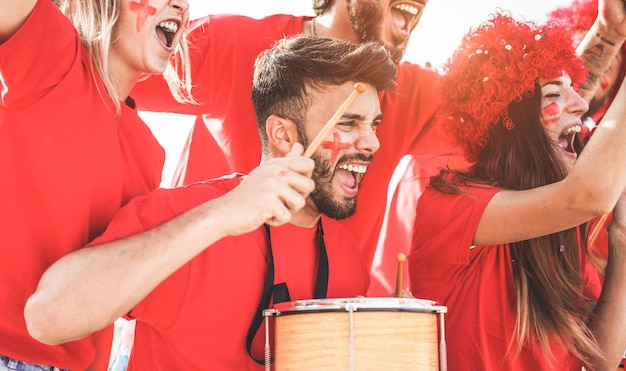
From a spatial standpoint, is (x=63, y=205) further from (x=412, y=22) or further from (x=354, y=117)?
(x=412, y=22)

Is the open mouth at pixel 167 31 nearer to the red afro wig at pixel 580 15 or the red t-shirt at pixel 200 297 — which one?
the red t-shirt at pixel 200 297

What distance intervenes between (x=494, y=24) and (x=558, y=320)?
4.06ft

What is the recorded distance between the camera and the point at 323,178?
2965 mm

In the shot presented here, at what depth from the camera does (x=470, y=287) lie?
3.11m

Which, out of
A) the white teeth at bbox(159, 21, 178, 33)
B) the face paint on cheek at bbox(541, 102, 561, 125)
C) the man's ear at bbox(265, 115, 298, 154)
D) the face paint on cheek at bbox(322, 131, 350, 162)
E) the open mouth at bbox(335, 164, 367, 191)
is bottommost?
the open mouth at bbox(335, 164, 367, 191)

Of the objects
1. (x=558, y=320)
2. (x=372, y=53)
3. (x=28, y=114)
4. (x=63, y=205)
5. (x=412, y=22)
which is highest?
(x=412, y=22)

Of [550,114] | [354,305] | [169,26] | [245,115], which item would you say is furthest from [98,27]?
[550,114]

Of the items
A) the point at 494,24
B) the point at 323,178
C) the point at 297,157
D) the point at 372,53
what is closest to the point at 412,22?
the point at 494,24

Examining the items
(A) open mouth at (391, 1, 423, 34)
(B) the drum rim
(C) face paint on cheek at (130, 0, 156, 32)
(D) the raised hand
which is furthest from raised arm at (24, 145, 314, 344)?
(A) open mouth at (391, 1, 423, 34)

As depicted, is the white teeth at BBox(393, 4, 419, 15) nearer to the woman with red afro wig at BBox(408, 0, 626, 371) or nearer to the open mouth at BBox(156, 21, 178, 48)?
the woman with red afro wig at BBox(408, 0, 626, 371)

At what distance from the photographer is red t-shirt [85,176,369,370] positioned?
2.60 meters

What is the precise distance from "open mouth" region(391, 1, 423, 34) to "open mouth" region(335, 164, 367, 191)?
148 cm

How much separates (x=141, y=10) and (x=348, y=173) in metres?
0.92

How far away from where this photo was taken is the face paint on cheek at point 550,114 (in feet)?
10.6
